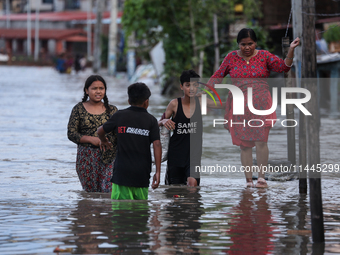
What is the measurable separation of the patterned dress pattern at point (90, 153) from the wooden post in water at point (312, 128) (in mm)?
2080

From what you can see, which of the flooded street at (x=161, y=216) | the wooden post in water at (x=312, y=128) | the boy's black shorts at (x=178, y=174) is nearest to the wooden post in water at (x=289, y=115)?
the flooded street at (x=161, y=216)

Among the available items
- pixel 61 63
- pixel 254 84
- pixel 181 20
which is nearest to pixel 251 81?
pixel 254 84

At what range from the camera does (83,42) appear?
7556cm

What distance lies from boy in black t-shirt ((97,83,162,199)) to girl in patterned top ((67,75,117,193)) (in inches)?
21.8

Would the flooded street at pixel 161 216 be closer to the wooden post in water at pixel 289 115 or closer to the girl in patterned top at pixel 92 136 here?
the girl in patterned top at pixel 92 136

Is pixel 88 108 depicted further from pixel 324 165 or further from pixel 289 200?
pixel 324 165

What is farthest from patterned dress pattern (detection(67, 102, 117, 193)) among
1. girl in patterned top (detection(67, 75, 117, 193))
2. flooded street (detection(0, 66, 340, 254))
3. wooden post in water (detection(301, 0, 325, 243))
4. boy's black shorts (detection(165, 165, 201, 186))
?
wooden post in water (detection(301, 0, 325, 243))

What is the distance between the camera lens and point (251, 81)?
6883 mm

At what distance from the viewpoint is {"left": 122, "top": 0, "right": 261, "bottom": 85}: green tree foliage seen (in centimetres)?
2081

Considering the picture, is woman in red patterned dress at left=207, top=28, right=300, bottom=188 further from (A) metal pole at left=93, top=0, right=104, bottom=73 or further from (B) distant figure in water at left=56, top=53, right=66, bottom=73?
(B) distant figure in water at left=56, top=53, right=66, bottom=73

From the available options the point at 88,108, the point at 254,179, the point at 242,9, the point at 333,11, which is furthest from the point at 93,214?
the point at 333,11

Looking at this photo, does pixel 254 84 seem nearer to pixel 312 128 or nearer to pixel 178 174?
pixel 178 174

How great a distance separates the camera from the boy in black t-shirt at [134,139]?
5656 millimetres

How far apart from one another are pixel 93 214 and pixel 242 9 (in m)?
17.8
